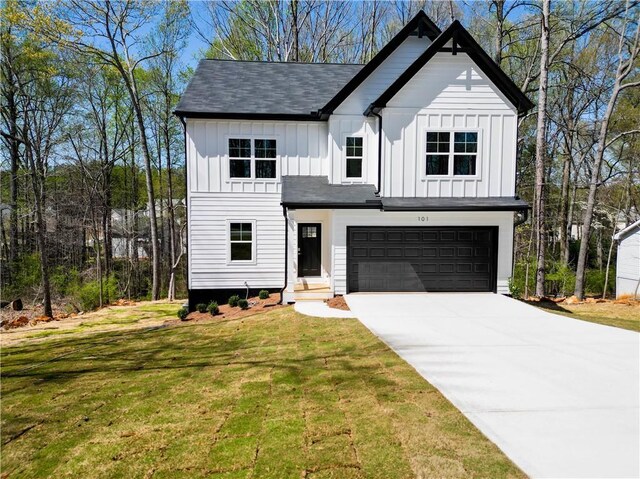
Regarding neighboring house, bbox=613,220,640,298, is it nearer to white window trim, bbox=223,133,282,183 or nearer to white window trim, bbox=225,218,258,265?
white window trim, bbox=223,133,282,183

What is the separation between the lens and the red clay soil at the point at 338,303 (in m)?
10.6

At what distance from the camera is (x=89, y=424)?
4582 millimetres

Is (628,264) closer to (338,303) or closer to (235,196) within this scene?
(338,303)

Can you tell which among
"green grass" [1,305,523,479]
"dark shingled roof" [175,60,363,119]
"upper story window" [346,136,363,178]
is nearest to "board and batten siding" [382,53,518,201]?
"upper story window" [346,136,363,178]

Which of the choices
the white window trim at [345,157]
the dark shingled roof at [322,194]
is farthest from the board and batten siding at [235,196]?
the white window trim at [345,157]

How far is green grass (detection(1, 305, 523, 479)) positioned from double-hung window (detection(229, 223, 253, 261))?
232 inches

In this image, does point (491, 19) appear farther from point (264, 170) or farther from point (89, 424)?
point (89, 424)

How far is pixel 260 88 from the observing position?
14531 mm

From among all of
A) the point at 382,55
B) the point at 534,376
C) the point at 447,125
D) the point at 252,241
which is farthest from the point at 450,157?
the point at 534,376

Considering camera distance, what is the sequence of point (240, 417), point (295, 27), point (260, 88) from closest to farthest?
point (240, 417), point (260, 88), point (295, 27)

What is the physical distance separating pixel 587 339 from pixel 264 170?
10.4m

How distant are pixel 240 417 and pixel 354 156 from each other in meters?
10.00

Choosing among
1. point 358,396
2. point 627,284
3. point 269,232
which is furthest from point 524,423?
point 627,284

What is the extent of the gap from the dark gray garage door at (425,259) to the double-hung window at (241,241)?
3861 mm
